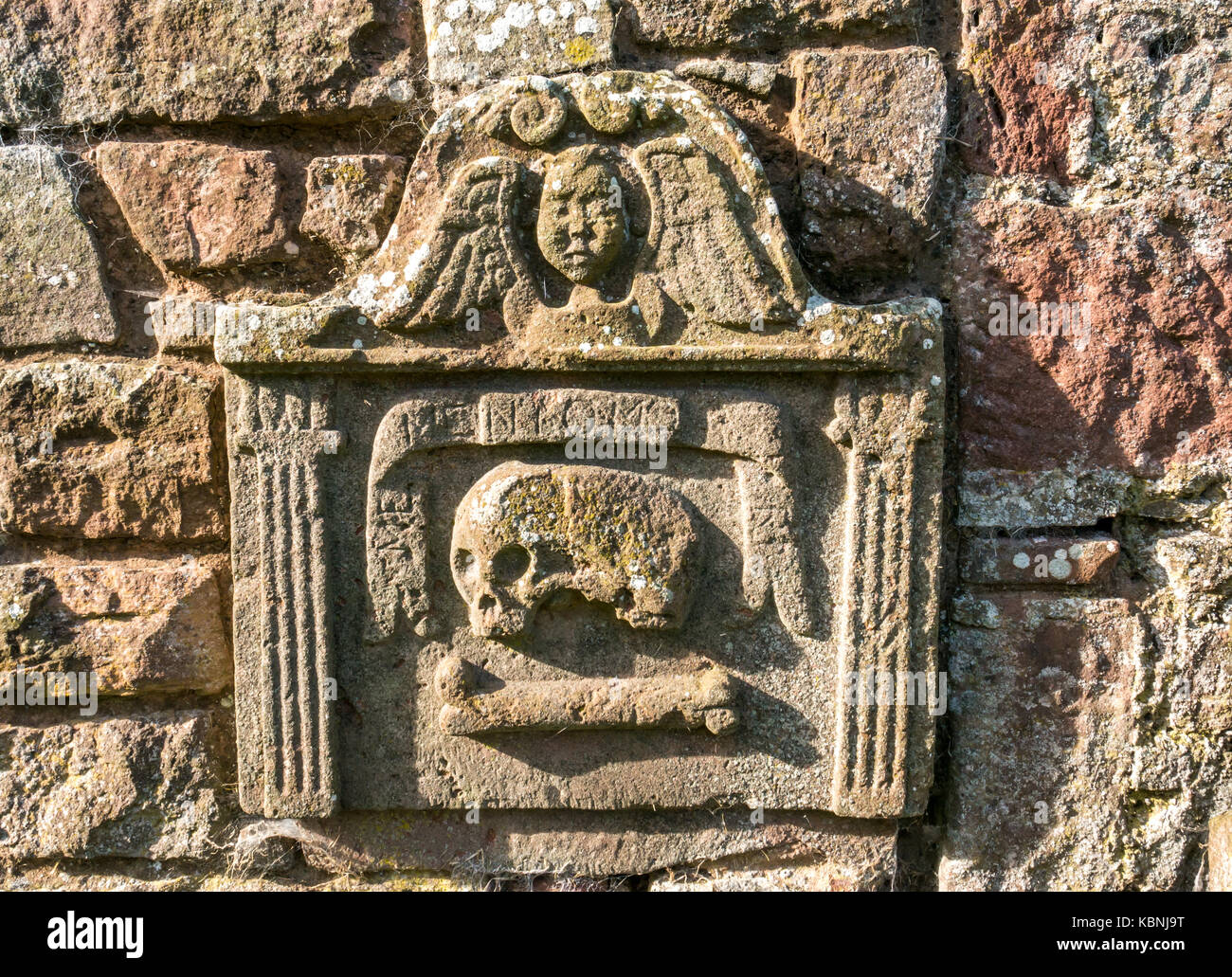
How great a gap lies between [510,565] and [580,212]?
0.89 metres

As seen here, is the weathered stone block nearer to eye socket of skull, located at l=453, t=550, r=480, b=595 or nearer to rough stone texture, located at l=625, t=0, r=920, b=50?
eye socket of skull, located at l=453, t=550, r=480, b=595

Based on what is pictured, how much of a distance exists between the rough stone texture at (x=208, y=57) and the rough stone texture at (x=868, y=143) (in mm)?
1054

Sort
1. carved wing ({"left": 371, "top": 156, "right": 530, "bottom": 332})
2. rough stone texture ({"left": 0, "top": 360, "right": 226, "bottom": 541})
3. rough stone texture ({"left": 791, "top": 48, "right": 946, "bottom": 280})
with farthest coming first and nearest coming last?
rough stone texture ({"left": 0, "top": 360, "right": 226, "bottom": 541}) → rough stone texture ({"left": 791, "top": 48, "right": 946, "bottom": 280}) → carved wing ({"left": 371, "top": 156, "right": 530, "bottom": 332})

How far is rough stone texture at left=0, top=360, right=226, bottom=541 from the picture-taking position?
2.34 meters

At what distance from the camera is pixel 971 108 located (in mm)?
2289

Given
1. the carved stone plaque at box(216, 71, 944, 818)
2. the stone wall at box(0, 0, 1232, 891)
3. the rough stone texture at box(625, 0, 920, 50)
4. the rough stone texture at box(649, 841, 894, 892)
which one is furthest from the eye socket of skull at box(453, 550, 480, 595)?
the rough stone texture at box(625, 0, 920, 50)

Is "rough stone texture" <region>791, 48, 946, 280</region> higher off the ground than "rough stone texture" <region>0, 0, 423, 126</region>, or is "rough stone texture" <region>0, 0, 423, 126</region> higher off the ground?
"rough stone texture" <region>0, 0, 423, 126</region>

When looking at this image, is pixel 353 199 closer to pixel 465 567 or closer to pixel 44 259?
pixel 44 259

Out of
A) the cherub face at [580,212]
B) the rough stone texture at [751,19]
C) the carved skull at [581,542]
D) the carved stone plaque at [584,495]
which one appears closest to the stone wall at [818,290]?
the rough stone texture at [751,19]

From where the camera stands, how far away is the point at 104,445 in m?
2.37

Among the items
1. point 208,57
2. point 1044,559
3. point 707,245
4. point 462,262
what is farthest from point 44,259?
point 1044,559

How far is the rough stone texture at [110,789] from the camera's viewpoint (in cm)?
239

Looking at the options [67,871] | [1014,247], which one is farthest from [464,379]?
[67,871]

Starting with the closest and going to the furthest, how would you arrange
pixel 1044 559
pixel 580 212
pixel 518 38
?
pixel 580 212 < pixel 518 38 < pixel 1044 559
